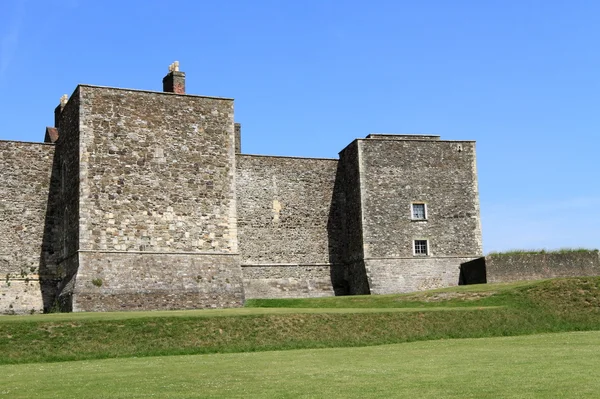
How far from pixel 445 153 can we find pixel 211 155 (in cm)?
1388

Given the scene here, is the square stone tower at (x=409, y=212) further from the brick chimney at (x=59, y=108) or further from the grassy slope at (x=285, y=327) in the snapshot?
the brick chimney at (x=59, y=108)

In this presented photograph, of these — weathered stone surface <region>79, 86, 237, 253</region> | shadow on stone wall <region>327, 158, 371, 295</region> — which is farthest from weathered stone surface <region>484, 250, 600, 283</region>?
weathered stone surface <region>79, 86, 237, 253</region>

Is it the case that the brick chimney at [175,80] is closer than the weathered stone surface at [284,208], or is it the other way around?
the brick chimney at [175,80]

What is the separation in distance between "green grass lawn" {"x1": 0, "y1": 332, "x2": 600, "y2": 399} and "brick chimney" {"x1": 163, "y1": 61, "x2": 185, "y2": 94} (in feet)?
64.8

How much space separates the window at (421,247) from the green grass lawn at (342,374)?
775 inches

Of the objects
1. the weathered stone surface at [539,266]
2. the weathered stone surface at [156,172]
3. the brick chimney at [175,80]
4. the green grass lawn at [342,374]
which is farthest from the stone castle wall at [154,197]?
the weathered stone surface at [539,266]

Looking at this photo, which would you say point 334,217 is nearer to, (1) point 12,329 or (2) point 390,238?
(2) point 390,238

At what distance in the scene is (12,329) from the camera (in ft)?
80.4

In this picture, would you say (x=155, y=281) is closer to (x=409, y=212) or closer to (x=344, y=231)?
(x=344, y=231)

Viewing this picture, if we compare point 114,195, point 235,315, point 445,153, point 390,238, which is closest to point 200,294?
point 114,195

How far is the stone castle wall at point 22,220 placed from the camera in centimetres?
3741

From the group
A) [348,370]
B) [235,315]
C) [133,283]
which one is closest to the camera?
[348,370]

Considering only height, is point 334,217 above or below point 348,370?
above

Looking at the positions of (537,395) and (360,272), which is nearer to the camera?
(537,395)
